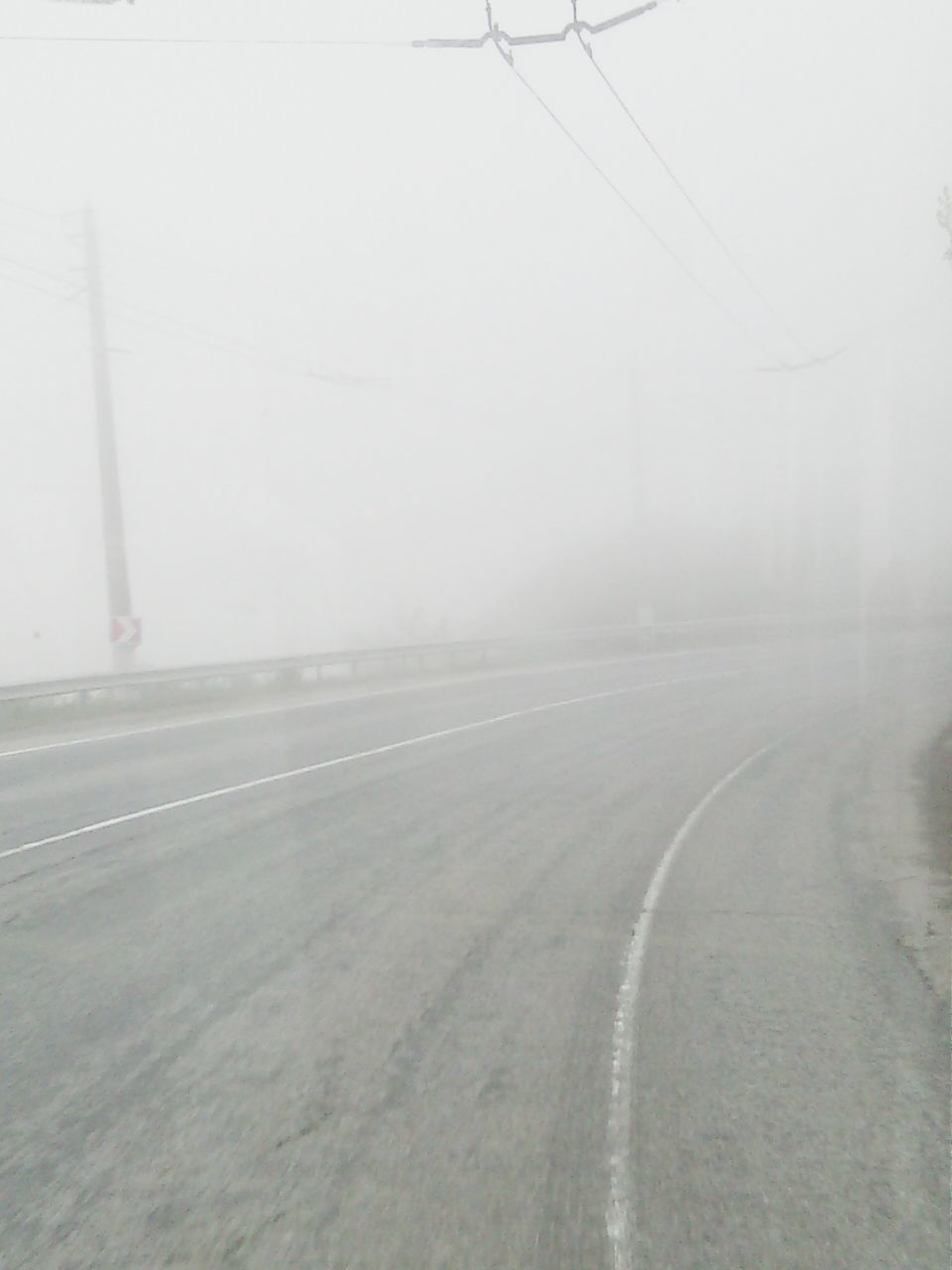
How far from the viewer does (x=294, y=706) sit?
2333cm

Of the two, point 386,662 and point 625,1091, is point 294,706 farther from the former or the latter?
point 625,1091

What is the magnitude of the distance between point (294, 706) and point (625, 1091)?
18750mm

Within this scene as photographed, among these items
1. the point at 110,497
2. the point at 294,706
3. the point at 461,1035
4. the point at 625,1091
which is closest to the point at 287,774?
the point at 461,1035

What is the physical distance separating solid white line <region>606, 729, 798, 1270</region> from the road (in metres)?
0.02

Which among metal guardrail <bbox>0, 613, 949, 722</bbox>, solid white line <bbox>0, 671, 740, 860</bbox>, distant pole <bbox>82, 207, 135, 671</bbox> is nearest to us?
solid white line <bbox>0, 671, 740, 860</bbox>

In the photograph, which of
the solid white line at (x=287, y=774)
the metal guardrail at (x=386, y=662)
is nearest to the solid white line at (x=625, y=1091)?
the solid white line at (x=287, y=774)

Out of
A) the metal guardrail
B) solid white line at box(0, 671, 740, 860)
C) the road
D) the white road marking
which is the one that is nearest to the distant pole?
the metal guardrail

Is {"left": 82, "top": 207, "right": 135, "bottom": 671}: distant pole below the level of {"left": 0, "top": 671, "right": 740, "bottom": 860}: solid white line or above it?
above

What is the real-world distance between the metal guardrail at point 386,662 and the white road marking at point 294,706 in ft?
5.44

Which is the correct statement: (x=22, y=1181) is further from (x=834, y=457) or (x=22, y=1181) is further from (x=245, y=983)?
(x=834, y=457)

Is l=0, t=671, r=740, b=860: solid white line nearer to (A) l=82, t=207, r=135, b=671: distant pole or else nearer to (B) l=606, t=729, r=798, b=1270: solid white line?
(B) l=606, t=729, r=798, b=1270: solid white line

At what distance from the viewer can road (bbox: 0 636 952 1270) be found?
3.98m

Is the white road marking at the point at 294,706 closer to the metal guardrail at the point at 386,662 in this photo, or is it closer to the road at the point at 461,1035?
the metal guardrail at the point at 386,662

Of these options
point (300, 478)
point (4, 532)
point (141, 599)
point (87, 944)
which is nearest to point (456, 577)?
point (300, 478)
